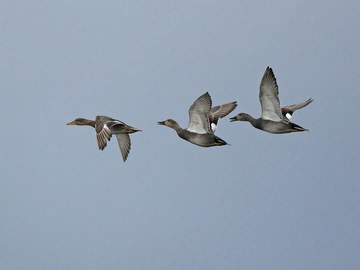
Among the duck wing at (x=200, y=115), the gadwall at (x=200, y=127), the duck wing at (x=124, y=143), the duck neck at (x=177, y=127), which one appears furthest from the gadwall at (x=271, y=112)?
the duck wing at (x=124, y=143)

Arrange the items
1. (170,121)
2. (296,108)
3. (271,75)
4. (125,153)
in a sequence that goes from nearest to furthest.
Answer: (271,75) < (170,121) < (296,108) < (125,153)

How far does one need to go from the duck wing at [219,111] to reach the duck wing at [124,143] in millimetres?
4959

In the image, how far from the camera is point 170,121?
31.5 meters

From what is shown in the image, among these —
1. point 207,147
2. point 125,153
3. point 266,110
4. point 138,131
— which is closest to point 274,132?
point 266,110

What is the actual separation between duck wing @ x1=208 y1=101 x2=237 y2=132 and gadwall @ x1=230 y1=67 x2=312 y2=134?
1.79 meters

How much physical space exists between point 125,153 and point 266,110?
8995 mm

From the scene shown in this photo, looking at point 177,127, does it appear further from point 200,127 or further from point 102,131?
point 102,131

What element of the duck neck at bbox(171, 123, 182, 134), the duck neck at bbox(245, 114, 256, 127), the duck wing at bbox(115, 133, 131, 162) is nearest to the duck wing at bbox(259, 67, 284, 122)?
the duck neck at bbox(245, 114, 256, 127)

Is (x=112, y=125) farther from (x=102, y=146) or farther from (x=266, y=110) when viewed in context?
(x=266, y=110)

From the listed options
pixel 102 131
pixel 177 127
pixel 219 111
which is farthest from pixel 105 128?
pixel 219 111

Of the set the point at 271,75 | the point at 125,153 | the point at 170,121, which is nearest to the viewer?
A: the point at 271,75

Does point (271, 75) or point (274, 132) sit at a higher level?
point (271, 75)

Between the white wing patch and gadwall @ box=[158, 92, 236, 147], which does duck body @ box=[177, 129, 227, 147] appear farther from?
the white wing patch

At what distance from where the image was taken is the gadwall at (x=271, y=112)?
96.5 ft
